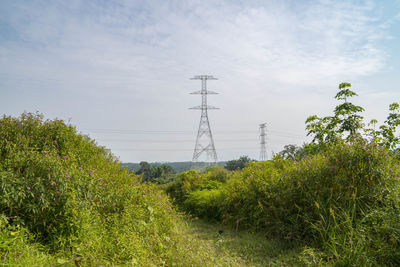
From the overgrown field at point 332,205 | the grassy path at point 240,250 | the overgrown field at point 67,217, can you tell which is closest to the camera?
the overgrown field at point 67,217

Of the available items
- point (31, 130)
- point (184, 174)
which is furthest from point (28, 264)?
point (184, 174)

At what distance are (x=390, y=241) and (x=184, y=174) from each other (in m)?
7.47

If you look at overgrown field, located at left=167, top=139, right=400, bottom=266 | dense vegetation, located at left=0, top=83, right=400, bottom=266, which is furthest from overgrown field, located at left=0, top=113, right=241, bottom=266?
overgrown field, located at left=167, top=139, right=400, bottom=266

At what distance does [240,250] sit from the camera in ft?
17.2

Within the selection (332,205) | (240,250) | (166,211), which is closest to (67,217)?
(166,211)

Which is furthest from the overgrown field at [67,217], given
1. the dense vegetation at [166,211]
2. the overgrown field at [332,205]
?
the overgrown field at [332,205]

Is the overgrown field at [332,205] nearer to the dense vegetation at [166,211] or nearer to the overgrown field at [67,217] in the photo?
the dense vegetation at [166,211]

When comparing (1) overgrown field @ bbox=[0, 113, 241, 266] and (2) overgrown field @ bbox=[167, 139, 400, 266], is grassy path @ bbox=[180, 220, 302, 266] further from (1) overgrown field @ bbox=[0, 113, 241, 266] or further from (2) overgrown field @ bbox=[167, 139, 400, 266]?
(2) overgrown field @ bbox=[167, 139, 400, 266]

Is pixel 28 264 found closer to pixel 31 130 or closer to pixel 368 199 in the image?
pixel 31 130

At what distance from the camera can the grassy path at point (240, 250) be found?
A: 459 cm

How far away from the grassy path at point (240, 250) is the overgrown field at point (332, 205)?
0.73ft

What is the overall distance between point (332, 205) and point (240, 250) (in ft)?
6.05

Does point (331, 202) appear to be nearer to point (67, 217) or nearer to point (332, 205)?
point (332, 205)

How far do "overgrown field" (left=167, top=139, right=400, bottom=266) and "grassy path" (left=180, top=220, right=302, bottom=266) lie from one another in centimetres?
22
